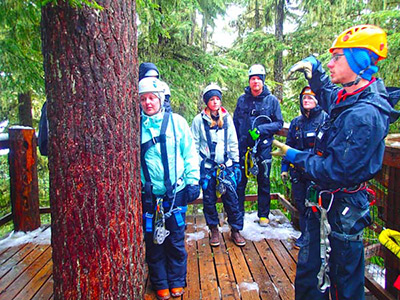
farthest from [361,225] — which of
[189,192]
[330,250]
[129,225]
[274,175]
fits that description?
[274,175]

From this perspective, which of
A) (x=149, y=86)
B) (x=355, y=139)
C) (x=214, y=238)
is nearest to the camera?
(x=355, y=139)

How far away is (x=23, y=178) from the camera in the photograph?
432 cm

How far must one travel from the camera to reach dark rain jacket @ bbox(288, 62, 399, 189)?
1817 mm

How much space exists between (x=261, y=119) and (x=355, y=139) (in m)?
2.34

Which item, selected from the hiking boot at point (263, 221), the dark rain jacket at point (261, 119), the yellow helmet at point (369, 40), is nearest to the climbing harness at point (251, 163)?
the dark rain jacket at point (261, 119)

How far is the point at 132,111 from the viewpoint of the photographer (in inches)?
85.4

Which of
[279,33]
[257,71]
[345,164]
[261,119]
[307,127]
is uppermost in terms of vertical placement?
[279,33]

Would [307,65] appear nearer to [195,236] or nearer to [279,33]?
[195,236]

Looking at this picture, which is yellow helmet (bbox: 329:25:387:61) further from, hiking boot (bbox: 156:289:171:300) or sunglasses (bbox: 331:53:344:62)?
hiking boot (bbox: 156:289:171:300)

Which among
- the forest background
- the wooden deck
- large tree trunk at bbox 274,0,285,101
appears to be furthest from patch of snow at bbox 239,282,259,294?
large tree trunk at bbox 274,0,285,101

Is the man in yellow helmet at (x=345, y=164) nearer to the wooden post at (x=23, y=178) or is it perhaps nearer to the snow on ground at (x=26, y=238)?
the snow on ground at (x=26, y=238)

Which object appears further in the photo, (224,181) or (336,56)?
(224,181)

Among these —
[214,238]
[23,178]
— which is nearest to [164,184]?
[214,238]

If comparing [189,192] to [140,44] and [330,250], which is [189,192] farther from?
[140,44]
